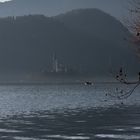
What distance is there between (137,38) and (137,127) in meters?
39.9

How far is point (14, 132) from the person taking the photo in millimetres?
47375

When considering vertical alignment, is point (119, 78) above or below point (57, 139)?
above

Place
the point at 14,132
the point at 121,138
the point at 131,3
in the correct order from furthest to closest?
the point at 14,132
the point at 121,138
the point at 131,3

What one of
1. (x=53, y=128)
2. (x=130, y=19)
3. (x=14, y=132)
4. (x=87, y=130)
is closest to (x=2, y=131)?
(x=14, y=132)

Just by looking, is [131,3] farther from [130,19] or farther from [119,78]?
[119,78]

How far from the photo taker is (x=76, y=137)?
137 feet

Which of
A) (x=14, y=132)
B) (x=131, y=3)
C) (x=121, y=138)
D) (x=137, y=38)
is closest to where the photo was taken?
(x=137, y=38)

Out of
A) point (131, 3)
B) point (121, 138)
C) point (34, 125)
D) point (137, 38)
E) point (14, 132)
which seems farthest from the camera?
point (34, 125)

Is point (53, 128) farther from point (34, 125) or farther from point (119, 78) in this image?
point (119, 78)

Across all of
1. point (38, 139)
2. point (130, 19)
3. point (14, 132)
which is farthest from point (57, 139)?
point (130, 19)

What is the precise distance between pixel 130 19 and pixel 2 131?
3967 centimetres

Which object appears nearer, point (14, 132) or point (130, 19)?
point (130, 19)

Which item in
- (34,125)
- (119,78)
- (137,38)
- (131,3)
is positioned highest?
(131,3)

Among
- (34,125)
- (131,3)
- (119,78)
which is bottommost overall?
(34,125)
